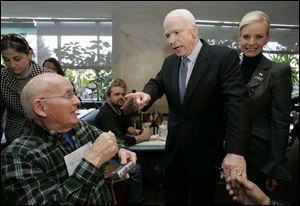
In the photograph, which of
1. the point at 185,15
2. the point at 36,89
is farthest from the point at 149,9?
the point at 36,89

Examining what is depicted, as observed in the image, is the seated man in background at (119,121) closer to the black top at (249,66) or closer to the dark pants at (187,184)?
the dark pants at (187,184)

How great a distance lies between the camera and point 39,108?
88cm

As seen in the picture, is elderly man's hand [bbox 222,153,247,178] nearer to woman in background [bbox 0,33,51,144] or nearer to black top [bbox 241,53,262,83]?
black top [bbox 241,53,262,83]

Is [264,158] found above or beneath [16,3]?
beneath

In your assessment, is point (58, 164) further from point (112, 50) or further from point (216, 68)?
point (216, 68)

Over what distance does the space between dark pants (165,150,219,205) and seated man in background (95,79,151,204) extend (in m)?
0.11

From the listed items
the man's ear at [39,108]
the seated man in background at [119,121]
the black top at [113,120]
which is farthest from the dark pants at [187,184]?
the man's ear at [39,108]

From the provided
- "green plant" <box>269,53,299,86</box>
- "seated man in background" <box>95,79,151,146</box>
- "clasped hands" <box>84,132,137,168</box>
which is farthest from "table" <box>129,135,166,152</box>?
"green plant" <box>269,53,299,86</box>

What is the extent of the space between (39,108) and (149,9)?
0.49m

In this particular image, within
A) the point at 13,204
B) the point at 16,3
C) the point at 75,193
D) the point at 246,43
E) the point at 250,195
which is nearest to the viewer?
the point at 250,195

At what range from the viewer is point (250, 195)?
0.50 metres

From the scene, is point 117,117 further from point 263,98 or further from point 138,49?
point 263,98

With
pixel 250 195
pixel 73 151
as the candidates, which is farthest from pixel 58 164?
pixel 250 195

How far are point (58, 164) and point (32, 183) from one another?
4.3 inches
